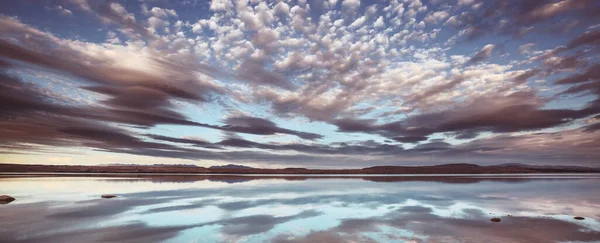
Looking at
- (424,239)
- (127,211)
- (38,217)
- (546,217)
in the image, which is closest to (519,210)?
(546,217)

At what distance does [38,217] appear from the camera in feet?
49.0

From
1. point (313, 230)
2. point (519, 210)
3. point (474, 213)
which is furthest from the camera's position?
point (519, 210)

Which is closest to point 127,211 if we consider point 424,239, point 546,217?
point 424,239

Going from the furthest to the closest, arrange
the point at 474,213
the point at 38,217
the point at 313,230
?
the point at 474,213 < the point at 38,217 < the point at 313,230

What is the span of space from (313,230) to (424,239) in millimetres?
4342

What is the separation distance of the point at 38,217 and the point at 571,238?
24.3 metres

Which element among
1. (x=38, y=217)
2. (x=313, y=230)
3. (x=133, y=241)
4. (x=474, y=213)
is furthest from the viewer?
(x=474, y=213)

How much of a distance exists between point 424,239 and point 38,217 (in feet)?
61.7

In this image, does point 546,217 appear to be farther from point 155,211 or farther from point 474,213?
point 155,211

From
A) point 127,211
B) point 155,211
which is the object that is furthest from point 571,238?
point 127,211

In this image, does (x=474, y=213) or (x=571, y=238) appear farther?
(x=474, y=213)

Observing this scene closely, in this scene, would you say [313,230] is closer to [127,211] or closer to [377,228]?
[377,228]

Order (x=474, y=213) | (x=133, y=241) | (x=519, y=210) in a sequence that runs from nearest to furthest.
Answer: (x=133, y=241), (x=474, y=213), (x=519, y=210)

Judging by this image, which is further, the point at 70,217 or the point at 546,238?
the point at 70,217
